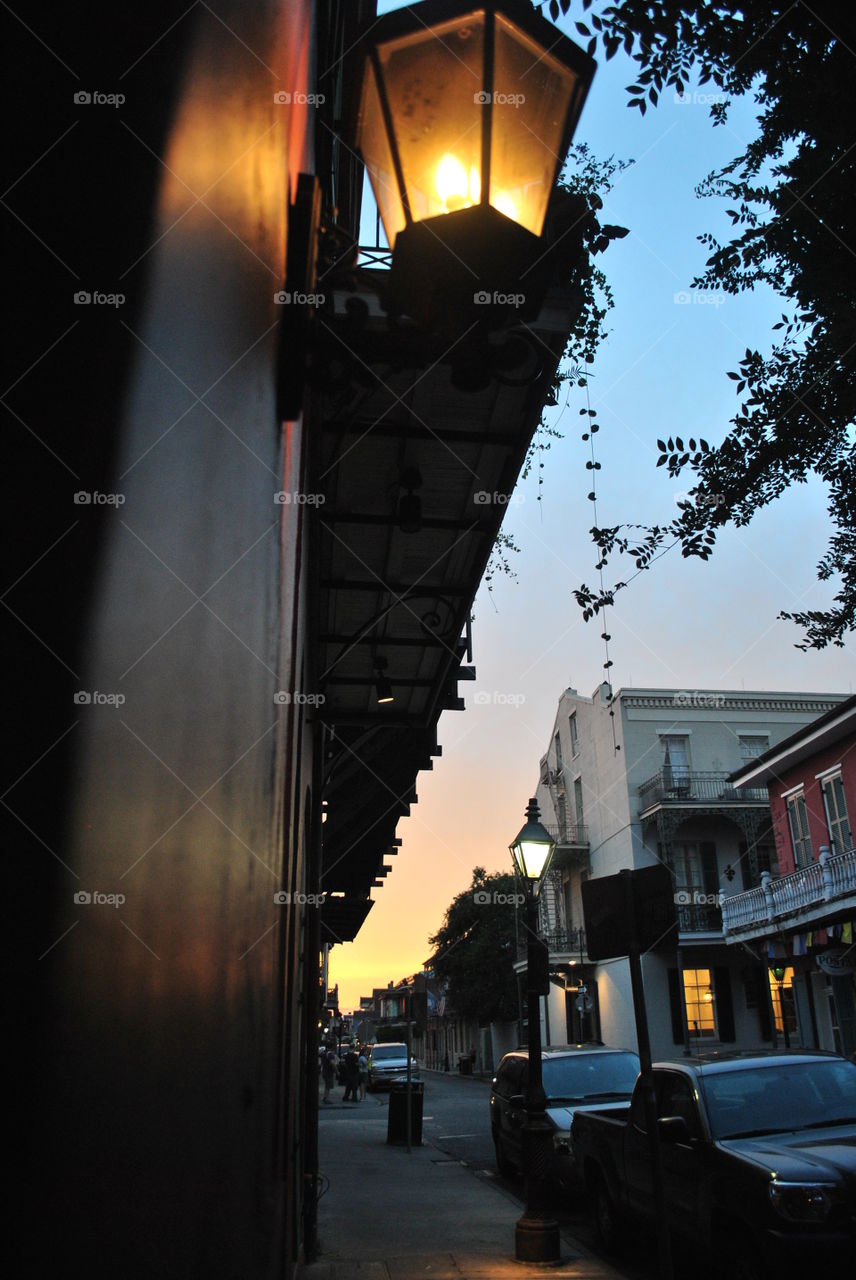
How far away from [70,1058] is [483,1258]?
778 centimetres

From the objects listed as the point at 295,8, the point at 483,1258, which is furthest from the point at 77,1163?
the point at 483,1258

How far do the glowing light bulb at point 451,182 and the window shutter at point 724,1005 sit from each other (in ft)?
111

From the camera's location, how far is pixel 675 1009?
3164cm

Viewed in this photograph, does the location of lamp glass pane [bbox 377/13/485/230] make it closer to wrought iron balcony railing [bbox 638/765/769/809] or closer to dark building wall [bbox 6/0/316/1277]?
dark building wall [bbox 6/0/316/1277]

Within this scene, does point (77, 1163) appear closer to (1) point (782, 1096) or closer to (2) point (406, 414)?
(2) point (406, 414)

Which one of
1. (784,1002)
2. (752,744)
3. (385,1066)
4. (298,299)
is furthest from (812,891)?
(298,299)

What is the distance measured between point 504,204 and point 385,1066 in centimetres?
4237
